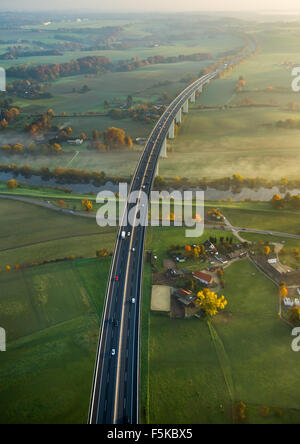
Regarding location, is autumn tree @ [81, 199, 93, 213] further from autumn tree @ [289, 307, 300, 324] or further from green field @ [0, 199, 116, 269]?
autumn tree @ [289, 307, 300, 324]

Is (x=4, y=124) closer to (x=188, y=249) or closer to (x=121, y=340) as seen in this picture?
(x=188, y=249)

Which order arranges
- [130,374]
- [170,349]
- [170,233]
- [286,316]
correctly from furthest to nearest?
[170,233] < [286,316] < [170,349] < [130,374]

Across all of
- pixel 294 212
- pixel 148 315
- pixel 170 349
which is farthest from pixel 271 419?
pixel 294 212

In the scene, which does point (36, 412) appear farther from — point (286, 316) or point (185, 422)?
point (286, 316)

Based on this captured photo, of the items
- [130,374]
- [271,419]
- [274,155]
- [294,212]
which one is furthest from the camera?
[274,155]

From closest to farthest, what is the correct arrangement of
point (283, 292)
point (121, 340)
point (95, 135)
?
point (121, 340) < point (283, 292) < point (95, 135)

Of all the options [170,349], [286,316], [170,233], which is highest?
[170,233]

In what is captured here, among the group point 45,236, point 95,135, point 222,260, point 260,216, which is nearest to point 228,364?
point 222,260
